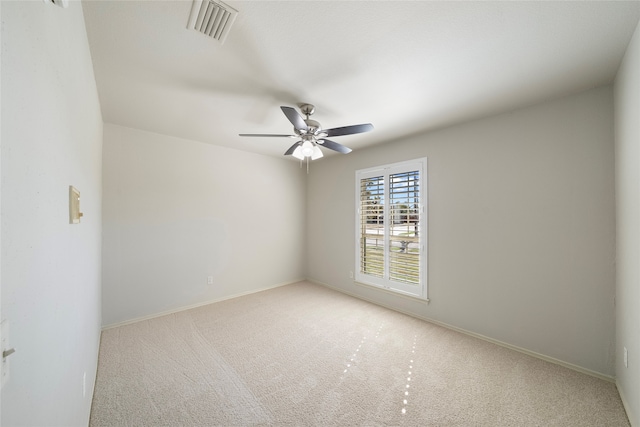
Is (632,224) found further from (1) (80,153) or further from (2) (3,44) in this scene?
(1) (80,153)

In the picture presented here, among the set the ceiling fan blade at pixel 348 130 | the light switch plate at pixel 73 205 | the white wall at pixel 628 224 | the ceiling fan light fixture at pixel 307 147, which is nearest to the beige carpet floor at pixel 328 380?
the white wall at pixel 628 224

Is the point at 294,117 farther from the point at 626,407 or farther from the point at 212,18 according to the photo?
the point at 626,407

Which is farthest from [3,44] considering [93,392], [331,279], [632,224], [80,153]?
[331,279]

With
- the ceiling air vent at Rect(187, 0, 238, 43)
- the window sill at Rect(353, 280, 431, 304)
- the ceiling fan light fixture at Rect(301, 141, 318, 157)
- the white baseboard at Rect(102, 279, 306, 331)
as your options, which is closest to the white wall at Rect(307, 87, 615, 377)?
the window sill at Rect(353, 280, 431, 304)

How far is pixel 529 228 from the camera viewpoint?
8.37ft

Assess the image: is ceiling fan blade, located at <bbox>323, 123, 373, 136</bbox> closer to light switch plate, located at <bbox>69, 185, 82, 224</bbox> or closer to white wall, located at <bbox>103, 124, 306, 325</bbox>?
light switch plate, located at <bbox>69, 185, 82, 224</bbox>

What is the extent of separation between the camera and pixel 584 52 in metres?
1.77

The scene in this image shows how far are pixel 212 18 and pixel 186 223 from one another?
9.63ft

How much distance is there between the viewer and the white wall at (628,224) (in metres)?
1.62

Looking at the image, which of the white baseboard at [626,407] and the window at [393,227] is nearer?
the white baseboard at [626,407]

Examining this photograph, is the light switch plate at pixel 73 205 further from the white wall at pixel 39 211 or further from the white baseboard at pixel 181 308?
the white baseboard at pixel 181 308

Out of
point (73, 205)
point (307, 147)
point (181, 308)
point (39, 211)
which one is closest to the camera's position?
point (39, 211)

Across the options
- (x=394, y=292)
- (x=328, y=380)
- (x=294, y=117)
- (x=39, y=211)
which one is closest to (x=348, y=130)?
(x=294, y=117)

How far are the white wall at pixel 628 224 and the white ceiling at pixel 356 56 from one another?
24 cm
